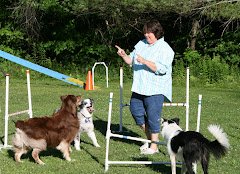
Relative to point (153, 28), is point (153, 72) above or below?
below

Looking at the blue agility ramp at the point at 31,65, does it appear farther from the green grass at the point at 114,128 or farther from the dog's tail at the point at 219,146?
the dog's tail at the point at 219,146

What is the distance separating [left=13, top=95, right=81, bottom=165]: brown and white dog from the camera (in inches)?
219

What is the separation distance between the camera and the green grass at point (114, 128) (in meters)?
5.73

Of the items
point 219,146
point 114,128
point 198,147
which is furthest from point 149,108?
point 114,128

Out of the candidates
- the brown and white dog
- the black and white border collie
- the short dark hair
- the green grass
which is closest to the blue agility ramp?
the green grass

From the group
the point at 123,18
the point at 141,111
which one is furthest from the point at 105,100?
the point at 123,18

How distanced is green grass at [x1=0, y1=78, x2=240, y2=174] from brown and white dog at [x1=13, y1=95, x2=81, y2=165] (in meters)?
0.26

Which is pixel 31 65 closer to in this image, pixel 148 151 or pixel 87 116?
pixel 87 116

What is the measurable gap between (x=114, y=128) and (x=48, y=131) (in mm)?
3323

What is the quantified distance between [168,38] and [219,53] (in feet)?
12.1

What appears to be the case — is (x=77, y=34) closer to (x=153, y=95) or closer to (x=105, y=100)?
(x=105, y=100)

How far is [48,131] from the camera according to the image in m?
5.71

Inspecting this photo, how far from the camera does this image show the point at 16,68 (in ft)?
69.7

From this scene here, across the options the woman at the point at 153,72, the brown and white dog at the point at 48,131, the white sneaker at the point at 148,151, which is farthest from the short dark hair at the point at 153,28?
the white sneaker at the point at 148,151
